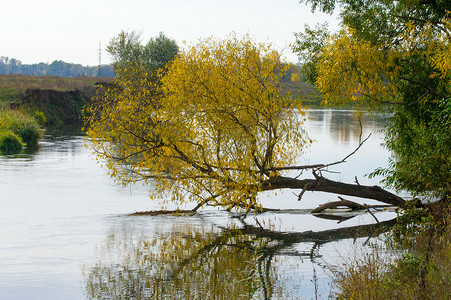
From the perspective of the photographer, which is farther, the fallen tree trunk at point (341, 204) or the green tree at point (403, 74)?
the fallen tree trunk at point (341, 204)

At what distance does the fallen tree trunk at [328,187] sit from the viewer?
1752 centimetres

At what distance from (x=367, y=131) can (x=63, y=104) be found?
33.5 m

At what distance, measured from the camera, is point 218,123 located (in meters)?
16.7

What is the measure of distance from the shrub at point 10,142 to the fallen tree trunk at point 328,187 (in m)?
24.3

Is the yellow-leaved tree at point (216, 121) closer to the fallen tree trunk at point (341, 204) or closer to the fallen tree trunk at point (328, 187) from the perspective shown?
the fallen tree trunk at point (328, 187)

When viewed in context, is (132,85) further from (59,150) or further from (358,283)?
(59,150)

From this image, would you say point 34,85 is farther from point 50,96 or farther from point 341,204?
point 341,204

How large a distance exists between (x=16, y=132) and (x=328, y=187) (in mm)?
29191

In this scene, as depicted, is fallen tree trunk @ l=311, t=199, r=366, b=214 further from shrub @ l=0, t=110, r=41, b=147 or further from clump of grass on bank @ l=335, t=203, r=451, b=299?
shrub @ l=0, t=110, r=41, b=147

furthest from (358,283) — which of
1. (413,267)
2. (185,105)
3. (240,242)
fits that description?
(185,105)

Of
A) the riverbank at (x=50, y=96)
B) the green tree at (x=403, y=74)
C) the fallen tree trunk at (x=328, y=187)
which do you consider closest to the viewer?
the green tree at (x=403, y=74)

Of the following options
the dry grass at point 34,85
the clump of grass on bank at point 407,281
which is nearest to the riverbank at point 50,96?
the dry grass at point 34,85

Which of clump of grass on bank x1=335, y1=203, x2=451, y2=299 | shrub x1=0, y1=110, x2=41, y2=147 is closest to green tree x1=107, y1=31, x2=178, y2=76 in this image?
shrub x1=0, y1=110, x2=41, y2=147

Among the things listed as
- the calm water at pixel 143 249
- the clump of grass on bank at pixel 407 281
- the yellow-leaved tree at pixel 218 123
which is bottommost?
the calm water at pixel 143 249
